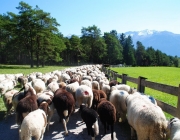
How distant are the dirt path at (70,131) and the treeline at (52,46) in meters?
38.8

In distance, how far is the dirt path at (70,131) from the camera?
5.52m

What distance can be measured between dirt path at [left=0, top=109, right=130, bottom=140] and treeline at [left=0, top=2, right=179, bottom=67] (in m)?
38.8

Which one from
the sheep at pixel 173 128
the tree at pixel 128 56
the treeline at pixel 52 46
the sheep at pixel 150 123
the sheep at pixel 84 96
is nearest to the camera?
the sheep at pixel 173 128

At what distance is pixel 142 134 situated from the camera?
3.98 m

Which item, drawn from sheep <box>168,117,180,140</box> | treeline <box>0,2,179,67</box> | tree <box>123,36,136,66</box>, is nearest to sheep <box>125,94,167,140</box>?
sheep <box>168,117,180,140</box>

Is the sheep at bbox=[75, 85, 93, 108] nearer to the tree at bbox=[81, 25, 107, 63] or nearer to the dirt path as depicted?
the dirt path

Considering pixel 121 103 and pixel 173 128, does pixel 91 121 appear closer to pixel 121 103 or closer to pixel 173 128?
pixel 121 103

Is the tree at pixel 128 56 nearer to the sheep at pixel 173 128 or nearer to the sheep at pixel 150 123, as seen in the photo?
the sheep at pixel 150 123

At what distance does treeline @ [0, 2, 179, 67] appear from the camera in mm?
42938

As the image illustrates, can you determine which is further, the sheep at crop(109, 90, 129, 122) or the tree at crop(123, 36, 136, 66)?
the tree at crop(123, 36, 136, 66)

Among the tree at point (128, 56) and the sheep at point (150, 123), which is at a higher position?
the tree at point (128, 56)

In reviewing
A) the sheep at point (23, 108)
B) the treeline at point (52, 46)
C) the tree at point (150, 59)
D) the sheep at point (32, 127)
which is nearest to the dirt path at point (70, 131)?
the sheep at point (23, 108)

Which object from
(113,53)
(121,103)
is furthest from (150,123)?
(113,53)

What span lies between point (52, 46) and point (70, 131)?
44.2 meters
